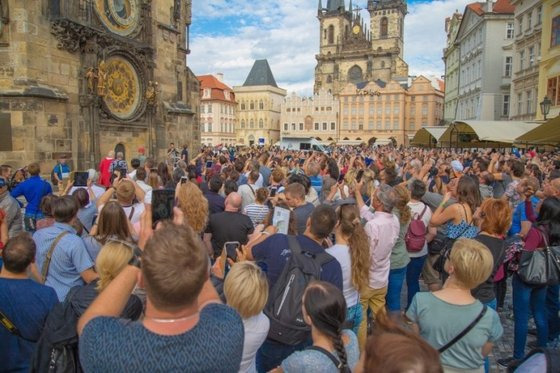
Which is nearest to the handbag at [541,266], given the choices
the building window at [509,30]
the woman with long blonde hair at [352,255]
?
the woman with long blonde hair at [352,255]

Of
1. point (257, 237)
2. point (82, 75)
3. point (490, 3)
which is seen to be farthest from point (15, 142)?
point (490, 3)

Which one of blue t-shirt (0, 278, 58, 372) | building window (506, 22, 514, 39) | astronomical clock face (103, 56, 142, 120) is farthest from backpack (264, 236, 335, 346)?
building window (506, 22, 514, 39)

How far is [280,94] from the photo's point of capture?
100m

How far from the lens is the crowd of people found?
175 centimetres

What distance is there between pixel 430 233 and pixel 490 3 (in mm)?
41034

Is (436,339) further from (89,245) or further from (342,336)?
(89,245)

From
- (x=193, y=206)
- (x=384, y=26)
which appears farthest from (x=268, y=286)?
(x=384, y=26)

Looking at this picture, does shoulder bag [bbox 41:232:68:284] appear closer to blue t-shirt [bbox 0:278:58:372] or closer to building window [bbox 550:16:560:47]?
blue t-shirt [bbox 0:278:58:372]

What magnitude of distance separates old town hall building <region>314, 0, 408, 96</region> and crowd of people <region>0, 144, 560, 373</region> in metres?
93.5

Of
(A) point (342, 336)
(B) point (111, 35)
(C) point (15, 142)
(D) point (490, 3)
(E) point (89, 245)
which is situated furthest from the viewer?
(D) point (490, 3)

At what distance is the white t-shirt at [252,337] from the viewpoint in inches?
115

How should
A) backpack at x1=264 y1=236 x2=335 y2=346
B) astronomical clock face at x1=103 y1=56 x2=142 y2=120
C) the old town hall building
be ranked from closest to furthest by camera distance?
backpack at x1=264 y1=236 x2=335 y2=346, astronomical clock face at x1=103 y1=56 x2=142 y2=120, the old town hall building

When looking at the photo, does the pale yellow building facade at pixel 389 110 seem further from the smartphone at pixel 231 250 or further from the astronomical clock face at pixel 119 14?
the smartphone at pixel 231 250

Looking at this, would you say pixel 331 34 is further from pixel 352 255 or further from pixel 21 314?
pixel 21 314
